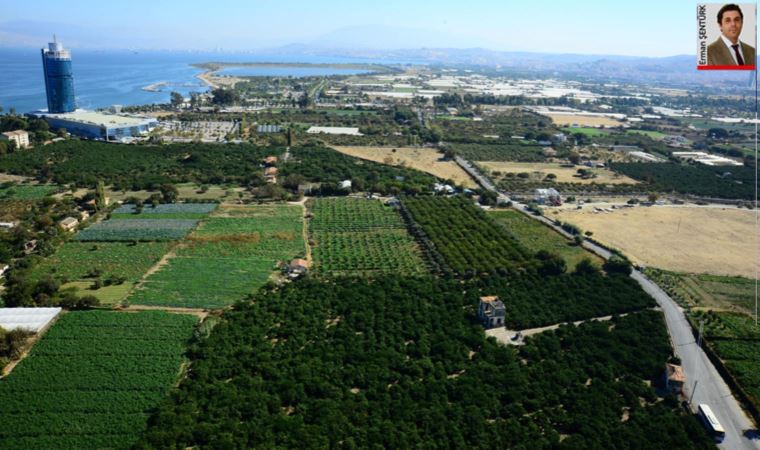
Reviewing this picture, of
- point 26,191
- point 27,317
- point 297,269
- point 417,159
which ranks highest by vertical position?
point 417,159

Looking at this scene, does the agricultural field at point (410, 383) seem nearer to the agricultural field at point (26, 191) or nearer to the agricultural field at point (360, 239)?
the agricultural field at point (360, 239)

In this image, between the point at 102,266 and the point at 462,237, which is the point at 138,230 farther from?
the point at 462,237

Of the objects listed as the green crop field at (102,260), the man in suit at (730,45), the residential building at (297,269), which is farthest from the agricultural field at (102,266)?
the man in suit at (730,45)

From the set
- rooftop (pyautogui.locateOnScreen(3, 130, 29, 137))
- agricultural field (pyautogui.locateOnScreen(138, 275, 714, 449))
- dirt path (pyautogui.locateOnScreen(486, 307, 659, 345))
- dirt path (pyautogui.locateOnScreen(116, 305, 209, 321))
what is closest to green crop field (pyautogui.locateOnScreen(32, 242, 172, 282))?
dirt path (pyautogui.locateOnScreen(116, 305, 209, 321))

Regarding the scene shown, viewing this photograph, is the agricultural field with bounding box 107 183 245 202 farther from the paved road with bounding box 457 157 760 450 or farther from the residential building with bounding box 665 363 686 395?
the residential building with bounding box 665 363 686 395

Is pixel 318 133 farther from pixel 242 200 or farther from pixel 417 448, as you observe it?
pixel 417 448

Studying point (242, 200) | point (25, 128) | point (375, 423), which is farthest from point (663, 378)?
point (25, 128)

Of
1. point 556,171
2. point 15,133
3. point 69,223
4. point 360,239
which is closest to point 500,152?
point 556,171
